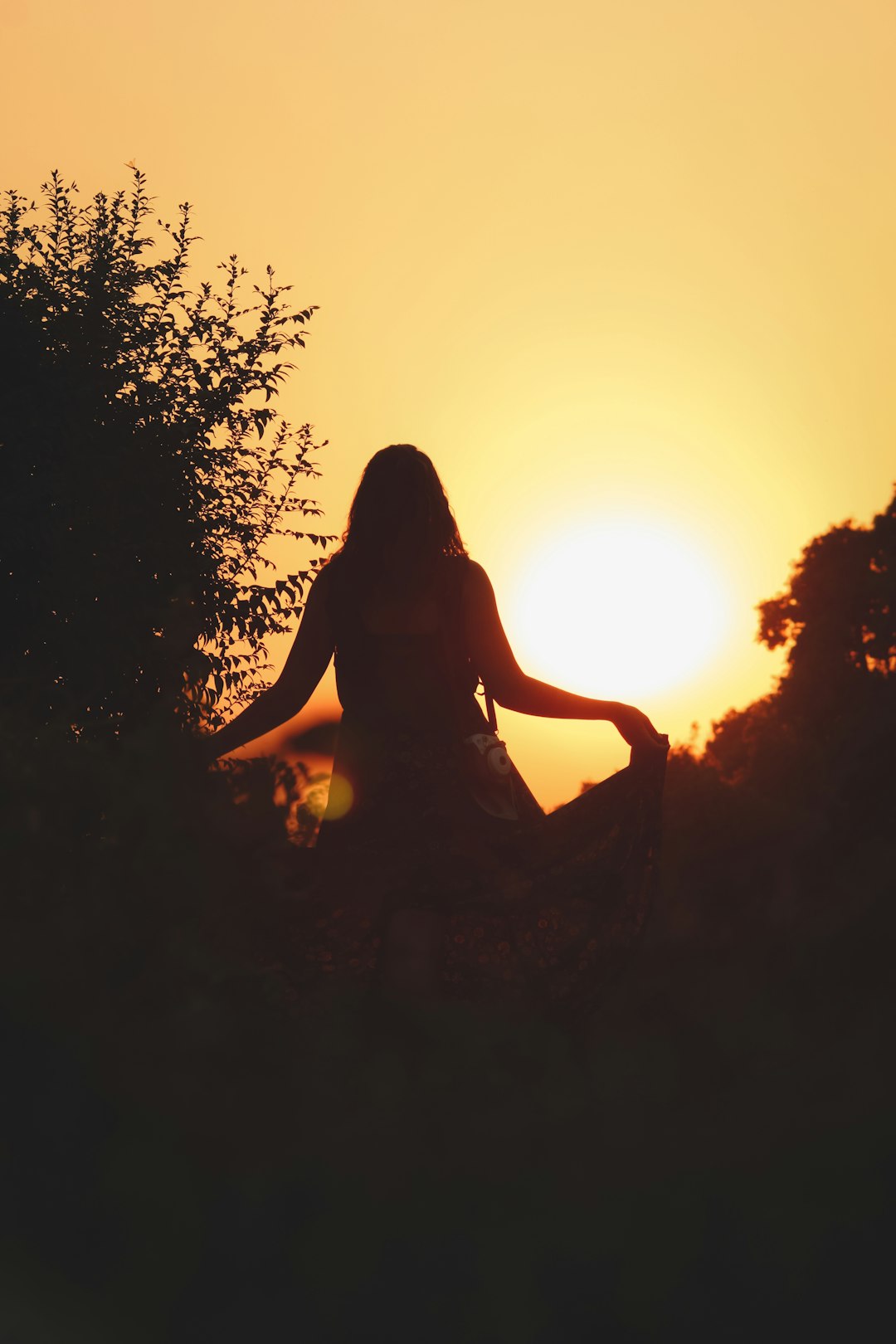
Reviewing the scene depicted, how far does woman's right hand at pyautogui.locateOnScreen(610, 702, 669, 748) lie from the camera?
4.20 metres

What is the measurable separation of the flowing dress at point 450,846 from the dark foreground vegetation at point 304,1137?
1.34 ft

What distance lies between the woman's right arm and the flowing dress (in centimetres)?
4

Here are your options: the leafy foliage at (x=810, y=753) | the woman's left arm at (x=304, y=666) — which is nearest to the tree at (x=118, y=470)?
the woman's left arm at (x=304, y=666)

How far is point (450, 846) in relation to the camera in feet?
12.8

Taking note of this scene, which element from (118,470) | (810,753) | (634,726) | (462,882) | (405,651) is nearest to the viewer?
(462,882)

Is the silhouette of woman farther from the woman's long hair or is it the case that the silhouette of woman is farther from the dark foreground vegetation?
the dark foreground vegetation

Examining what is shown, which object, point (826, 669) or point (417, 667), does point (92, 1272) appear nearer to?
point (417, 667)

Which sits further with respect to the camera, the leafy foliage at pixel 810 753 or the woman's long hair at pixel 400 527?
the leafy foliage at pixel 810 753

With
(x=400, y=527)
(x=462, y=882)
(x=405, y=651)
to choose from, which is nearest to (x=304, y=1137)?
(x=462, y=882)

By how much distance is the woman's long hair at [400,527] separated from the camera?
4168mm

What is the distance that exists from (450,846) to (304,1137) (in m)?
1.29

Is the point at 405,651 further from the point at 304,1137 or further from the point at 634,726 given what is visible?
the point at 304,1137

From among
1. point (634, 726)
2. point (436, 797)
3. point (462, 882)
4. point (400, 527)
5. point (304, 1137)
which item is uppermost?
point (400, 527)

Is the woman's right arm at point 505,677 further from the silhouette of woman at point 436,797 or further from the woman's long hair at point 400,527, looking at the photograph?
the woman's long hair at point 400,527
